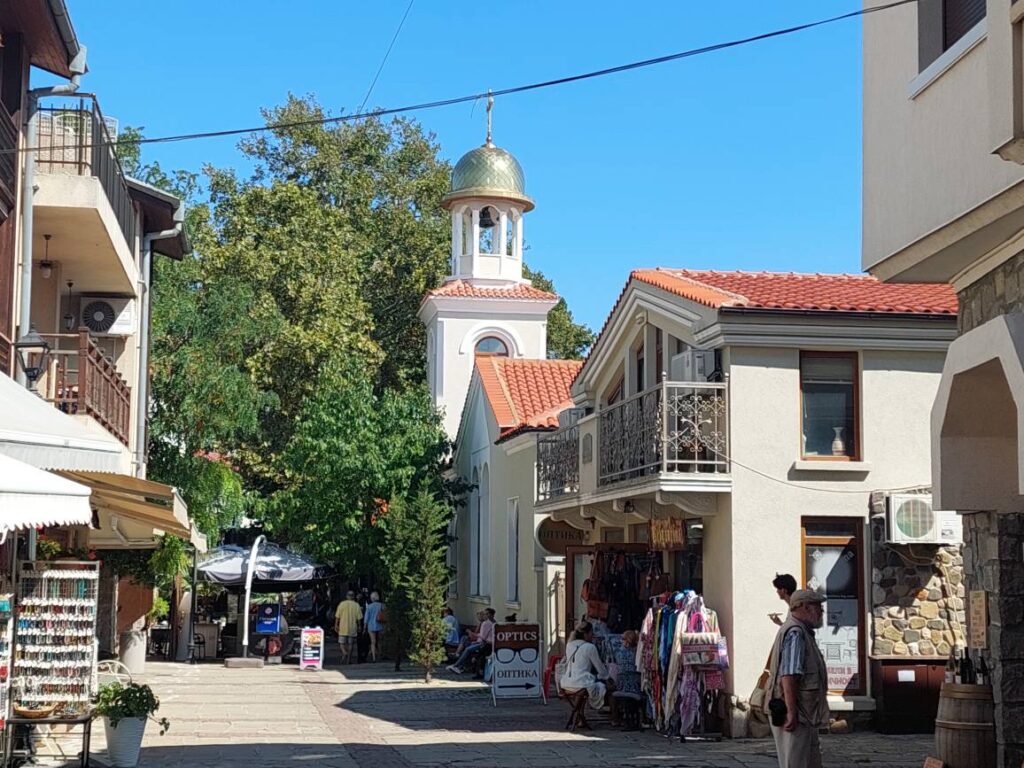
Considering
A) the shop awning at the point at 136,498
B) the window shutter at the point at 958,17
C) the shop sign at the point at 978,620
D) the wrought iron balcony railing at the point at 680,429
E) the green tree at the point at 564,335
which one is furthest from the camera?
the green tree at the point at 564,335

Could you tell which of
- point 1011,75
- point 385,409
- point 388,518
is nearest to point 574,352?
point 385,409

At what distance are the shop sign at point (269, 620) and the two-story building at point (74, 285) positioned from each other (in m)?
9.48

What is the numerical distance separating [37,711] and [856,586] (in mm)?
10024

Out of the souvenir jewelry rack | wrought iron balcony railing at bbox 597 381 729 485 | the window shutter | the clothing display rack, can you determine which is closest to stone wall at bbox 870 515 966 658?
the clothing display rack

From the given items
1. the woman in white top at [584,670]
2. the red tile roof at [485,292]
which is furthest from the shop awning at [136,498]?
the red tile roof at [485,292]

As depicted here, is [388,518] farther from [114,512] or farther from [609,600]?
[114,512]

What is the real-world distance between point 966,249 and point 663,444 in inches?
307

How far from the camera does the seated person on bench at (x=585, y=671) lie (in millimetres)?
18891

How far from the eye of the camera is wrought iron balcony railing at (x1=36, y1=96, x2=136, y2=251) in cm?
1786

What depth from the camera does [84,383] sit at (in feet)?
58.9

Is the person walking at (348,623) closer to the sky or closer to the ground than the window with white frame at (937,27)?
closer to the ground

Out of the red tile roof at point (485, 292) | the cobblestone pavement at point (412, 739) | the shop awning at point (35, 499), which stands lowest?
the cobblestone pavement at point (412, 739)

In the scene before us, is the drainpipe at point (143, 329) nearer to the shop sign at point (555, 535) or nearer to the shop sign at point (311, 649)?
the shop sign at point (555, 535)

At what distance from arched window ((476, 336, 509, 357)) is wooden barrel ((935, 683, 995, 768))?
34691 millimetres
